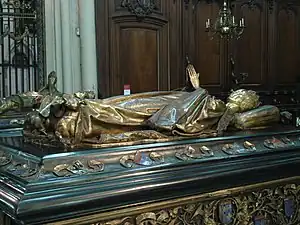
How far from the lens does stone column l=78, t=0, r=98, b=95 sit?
4.38 metres

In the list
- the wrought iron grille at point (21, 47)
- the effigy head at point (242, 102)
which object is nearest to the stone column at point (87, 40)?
the wrought iron grille at point (21, 47)

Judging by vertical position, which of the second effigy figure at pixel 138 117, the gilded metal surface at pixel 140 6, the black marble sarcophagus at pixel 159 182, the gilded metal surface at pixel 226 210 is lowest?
the gilded metal surface at pixel 226 210

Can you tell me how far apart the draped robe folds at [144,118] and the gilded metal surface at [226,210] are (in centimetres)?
24

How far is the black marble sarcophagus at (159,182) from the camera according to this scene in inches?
50.0

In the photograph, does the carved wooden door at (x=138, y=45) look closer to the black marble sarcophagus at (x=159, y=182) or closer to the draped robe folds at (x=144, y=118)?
the draped robe folds at (x=144, y=118)

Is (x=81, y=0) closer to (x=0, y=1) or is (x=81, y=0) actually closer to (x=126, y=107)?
(x=0, y=1)

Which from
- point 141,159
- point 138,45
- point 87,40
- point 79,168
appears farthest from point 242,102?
point 138,45

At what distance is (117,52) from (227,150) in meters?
3.22

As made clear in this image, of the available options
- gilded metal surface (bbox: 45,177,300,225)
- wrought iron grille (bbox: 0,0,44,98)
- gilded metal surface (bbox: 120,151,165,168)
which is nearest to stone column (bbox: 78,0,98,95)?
wrought iron grille (bbox: 0,0,44,98)

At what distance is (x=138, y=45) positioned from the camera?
489cm

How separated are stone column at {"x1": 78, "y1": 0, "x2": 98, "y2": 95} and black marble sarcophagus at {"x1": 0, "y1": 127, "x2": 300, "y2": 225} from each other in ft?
8.61

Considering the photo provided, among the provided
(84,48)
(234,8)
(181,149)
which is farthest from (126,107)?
(234,8)

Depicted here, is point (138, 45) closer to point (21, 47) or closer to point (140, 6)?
point (140, 6)

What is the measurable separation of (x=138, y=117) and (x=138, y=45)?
3.23 metres
